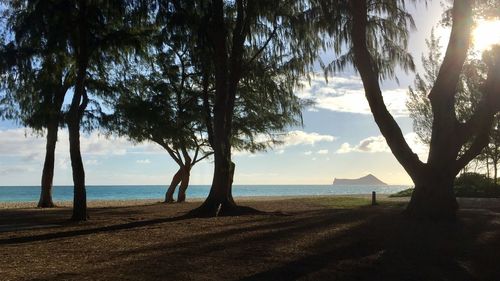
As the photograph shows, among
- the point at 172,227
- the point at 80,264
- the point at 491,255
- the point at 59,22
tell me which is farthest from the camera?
the point at 59,22

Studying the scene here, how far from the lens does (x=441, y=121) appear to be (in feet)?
44.7

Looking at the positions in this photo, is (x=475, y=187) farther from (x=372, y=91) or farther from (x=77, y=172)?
(x=77, y=172)

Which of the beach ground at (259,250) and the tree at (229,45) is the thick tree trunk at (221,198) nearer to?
the tree at (229,45)

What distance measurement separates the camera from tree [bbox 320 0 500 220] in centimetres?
1345

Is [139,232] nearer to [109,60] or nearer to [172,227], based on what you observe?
[172,227]

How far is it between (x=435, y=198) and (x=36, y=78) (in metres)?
14.8

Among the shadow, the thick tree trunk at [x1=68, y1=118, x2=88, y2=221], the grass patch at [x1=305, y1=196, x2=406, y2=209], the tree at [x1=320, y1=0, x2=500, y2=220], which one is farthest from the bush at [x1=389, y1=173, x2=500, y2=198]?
the thick tree trunk at [x1=68, y1=118, x2=88, y2=221]

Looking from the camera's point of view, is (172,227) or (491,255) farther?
(172,227)

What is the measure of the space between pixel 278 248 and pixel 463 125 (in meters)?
7.29

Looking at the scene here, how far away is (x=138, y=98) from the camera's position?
933 inches

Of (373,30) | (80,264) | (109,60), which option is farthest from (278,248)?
(109,60)

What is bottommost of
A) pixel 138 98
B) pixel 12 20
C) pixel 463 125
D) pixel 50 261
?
pixel 50 261

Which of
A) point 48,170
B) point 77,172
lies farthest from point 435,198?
point 48,170

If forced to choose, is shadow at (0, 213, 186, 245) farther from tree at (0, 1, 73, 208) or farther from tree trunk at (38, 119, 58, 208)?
tree trunk at (38, 119, 58, 208)
